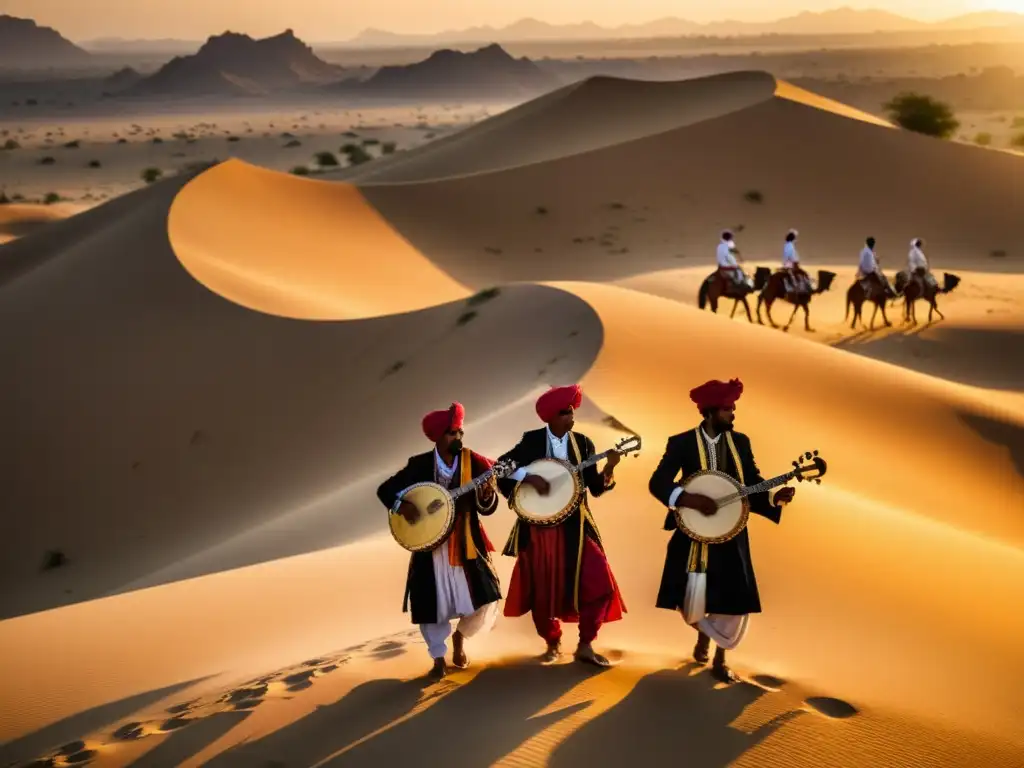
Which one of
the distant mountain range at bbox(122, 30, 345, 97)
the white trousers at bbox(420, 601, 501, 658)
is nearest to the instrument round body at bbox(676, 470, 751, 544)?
the white trousers at bbox(420, 601, 501, 658)

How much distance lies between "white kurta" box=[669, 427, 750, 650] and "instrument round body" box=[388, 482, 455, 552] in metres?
1.35

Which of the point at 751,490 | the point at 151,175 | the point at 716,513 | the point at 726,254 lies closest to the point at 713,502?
the point at 716,513

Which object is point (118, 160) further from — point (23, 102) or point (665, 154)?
point (23, 102)

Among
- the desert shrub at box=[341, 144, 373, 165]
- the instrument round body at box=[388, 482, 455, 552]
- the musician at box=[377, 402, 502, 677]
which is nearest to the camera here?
the instrument round body at box=[388, 482, 455, 552]

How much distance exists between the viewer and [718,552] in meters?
6.19

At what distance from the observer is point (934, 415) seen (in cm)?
1404

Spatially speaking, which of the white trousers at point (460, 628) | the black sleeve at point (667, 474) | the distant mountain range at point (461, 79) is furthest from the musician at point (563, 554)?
the distant mountain range at point (461, 79)

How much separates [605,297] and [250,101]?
371 ft

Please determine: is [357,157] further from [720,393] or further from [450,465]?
[720,393]

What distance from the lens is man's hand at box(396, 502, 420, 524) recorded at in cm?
609

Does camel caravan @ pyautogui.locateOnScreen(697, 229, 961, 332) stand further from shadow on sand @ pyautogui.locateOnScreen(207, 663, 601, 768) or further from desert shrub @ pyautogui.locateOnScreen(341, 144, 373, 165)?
desert shrub @ pyautogui.locateOnScreen(341, 144, 373, 165)

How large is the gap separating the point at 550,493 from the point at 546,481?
0.23ft

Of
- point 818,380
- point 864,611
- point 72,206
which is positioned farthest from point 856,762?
point 72,206

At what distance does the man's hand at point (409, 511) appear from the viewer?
6.09 metres
